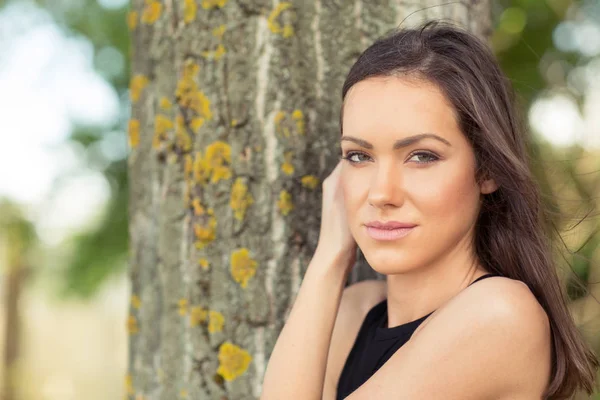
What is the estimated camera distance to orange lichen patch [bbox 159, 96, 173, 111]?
2.44 m

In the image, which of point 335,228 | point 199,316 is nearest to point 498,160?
point 335,228

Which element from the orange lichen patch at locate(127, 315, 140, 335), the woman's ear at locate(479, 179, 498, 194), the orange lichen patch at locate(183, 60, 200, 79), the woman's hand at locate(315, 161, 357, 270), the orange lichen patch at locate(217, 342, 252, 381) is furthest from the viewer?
the orange lichen patch at locate(127, 315, 140, 335)

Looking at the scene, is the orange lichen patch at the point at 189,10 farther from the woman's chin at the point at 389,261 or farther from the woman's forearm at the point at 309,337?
the woman's chin at the point at 389,261

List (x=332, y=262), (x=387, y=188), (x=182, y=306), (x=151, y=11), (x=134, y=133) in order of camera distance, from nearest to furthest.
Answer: (x=387, y=188)
(x=332, y=262)
(x=182, y=306)
(x=151, y=11)
(x=134, y=133)

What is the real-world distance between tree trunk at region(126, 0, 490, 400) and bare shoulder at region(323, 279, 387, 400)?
0.10 meters

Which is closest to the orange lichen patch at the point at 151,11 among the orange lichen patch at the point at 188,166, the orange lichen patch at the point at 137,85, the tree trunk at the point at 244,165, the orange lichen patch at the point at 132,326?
the tree trunk at the point at 244,165

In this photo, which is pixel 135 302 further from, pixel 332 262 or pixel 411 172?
pixel 411 172

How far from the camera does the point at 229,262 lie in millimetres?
2285

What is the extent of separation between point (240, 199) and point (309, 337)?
0.52 meters

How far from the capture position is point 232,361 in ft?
7.38

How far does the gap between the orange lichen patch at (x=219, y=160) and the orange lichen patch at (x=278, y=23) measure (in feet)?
1.37

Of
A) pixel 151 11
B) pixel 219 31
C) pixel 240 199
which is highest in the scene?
pixel 151 11

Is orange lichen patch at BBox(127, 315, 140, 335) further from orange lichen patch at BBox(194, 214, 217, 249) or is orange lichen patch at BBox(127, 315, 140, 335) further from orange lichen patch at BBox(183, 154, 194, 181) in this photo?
orange lichen patch at BBox(183, 154, 194, 181)

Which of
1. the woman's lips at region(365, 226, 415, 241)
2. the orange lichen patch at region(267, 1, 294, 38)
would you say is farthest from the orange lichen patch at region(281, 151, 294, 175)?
the woman's lips at region(365, 226, 415, 241)
